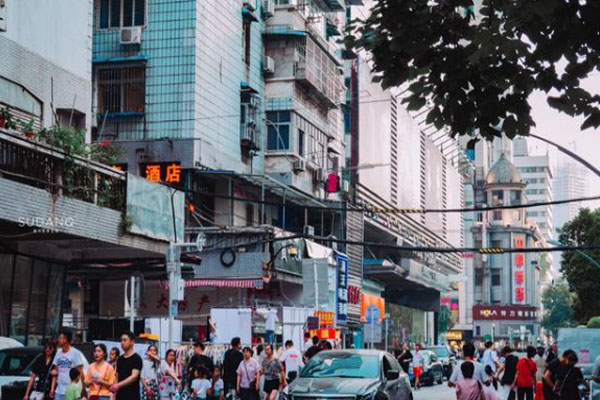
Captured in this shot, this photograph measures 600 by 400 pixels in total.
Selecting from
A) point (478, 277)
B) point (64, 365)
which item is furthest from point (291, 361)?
point (478, 277)

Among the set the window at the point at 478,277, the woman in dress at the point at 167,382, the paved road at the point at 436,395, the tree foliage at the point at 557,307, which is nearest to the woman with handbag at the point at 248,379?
the woman in dress at the point at 167,382

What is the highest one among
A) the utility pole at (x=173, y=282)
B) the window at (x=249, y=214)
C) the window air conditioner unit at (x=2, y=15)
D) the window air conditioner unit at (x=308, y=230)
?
the window air conditioner unit at (x=2, y=15)

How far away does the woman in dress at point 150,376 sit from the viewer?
20547 mm

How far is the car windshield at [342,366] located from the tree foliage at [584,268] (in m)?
46.1

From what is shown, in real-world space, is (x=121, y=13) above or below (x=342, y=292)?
above

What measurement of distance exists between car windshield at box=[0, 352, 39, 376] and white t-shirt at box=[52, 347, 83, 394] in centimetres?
184

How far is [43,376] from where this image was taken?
19250 millimetres

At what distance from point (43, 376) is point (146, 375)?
2.00 meters

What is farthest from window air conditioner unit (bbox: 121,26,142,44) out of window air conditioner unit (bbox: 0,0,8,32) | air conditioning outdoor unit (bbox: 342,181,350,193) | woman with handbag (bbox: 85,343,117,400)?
woman with handbag (bbox: 85,343,117,400)

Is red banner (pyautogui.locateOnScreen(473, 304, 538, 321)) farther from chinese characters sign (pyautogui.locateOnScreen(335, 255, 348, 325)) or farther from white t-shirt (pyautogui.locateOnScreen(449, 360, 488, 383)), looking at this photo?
white t-shirt (pyautogui.locateOnScreen(449, 360, 488, 383))

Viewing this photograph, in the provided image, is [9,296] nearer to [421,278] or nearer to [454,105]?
[454,105]

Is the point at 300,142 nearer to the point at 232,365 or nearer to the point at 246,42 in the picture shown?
the point at 246,42

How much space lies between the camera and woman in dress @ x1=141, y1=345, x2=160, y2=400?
20.5m

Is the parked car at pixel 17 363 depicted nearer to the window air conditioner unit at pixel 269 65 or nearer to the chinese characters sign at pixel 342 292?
the chinese characters sign at pixel 342 292
